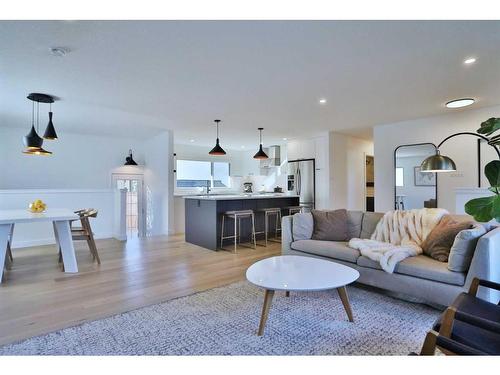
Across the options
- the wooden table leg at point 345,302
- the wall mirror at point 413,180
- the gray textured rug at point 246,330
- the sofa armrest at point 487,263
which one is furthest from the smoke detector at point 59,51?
the wall mirror at point 413,180

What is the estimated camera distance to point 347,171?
7172 mm

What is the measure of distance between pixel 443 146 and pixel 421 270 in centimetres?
349

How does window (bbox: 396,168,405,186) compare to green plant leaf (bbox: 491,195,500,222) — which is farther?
window (bbox: 396,168,405,186)

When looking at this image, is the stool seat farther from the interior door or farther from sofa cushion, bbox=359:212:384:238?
the interior door

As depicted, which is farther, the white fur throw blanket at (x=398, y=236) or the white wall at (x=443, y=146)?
the white wall at (x=443, y=146)

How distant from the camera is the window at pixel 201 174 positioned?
847 cm

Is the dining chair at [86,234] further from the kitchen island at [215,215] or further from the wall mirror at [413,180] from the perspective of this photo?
the wall mirror at [413,180]

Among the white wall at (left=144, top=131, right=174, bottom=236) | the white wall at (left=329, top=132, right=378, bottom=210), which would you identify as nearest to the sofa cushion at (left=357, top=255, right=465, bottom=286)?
the white wall at (left=329, top=132, right=378, bottom=210)

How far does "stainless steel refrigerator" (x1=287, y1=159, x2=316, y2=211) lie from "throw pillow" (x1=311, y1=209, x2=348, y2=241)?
3.41 m

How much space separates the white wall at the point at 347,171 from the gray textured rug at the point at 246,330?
4.33m

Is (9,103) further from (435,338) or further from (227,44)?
(435,338)

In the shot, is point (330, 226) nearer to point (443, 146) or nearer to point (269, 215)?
point (269, 215)

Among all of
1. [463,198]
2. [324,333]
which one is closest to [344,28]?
[324,333]

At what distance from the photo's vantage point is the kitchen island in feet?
16.5
